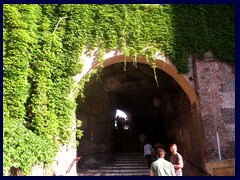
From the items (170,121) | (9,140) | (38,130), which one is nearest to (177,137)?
(170,121)

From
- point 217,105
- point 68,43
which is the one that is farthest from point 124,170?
point 68,43

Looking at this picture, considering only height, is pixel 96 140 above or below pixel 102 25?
below

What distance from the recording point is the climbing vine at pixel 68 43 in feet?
25.7

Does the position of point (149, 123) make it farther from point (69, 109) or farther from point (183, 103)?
point (69, 109)

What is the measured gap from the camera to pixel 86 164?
13055 millimetres

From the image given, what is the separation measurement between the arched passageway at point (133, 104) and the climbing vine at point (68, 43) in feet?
6.12

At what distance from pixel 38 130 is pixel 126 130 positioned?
1372cm

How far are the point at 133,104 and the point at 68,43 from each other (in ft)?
36.1

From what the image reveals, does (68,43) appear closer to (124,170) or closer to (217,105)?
(217,105)

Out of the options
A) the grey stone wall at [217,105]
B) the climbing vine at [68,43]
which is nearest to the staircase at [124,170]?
the climbing vine at [68,43]

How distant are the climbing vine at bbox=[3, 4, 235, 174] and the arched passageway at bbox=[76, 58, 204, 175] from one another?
6.12ft

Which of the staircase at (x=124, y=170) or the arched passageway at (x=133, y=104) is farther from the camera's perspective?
the arched passageway at (x=133, y=104)

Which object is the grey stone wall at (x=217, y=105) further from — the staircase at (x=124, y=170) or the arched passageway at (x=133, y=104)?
the staircase at (x=124, y=170)

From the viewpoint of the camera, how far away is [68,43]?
8.80 meters
